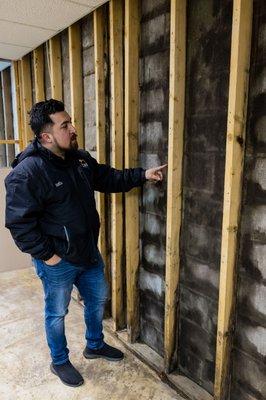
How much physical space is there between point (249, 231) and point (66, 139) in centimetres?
111

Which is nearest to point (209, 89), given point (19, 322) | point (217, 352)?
point (217, 352)

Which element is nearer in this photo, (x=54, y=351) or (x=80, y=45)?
(x=54, y=351)

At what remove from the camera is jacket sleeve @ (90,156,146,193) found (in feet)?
7.13

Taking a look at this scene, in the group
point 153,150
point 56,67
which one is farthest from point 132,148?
point 56,67

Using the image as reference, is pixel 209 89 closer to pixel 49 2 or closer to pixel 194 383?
pixel 49 2

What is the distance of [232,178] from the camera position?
5.20 ft

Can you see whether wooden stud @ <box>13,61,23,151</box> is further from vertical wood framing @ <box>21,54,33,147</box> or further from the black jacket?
the black jacket

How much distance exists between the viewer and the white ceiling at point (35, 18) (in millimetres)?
2145

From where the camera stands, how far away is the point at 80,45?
272 cm

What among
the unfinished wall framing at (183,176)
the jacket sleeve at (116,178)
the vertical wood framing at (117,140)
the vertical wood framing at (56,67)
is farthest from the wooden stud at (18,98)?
the jacket sleeve at (116,178)

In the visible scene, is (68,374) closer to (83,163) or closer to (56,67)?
(83,163)

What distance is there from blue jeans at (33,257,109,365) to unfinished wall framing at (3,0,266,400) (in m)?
0.28

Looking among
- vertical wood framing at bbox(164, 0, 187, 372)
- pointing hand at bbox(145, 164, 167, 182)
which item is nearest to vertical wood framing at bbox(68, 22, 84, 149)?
pointing hand at bbox(145, 164, 167, 182)

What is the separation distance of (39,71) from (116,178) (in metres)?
1.74
